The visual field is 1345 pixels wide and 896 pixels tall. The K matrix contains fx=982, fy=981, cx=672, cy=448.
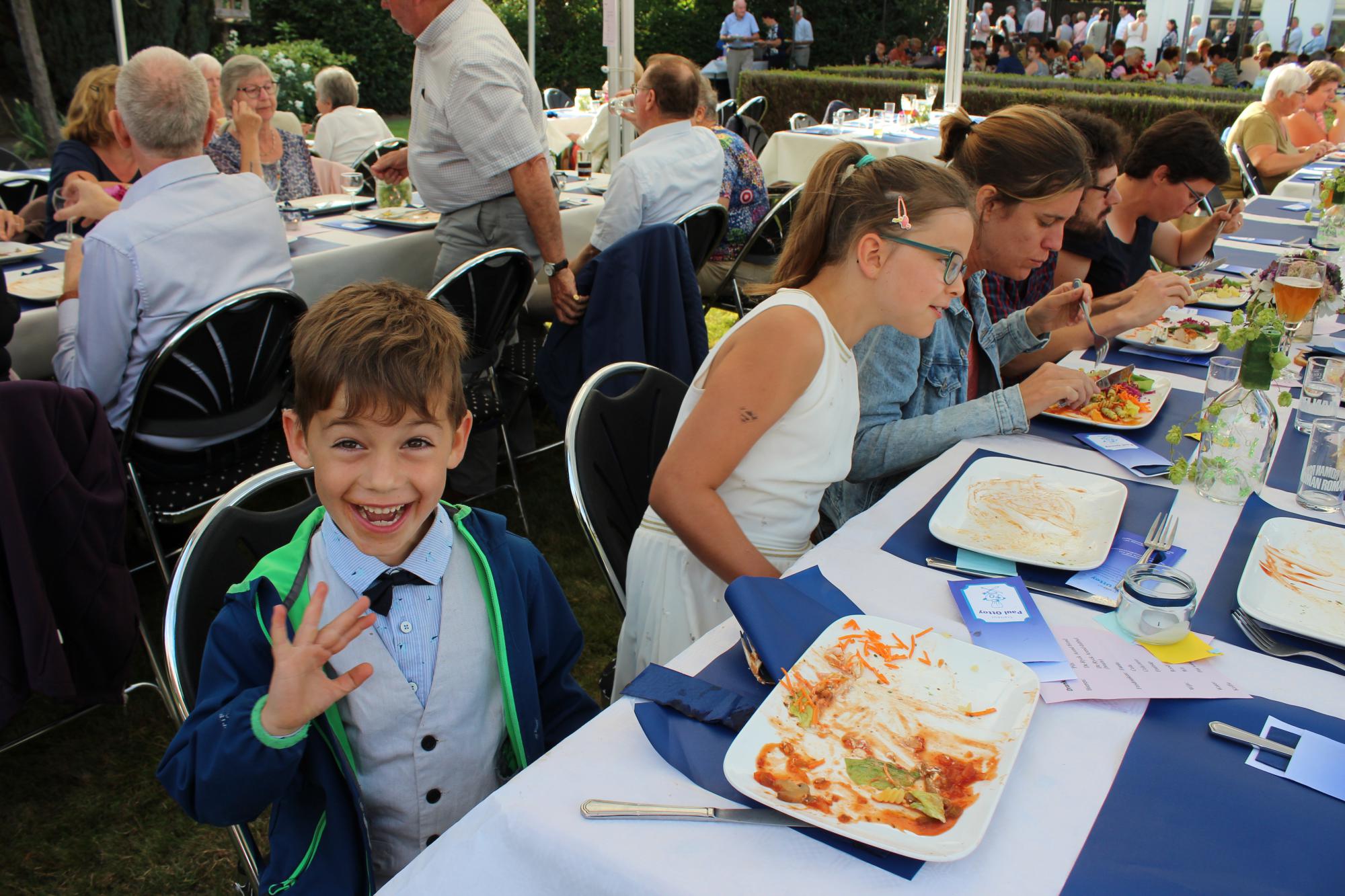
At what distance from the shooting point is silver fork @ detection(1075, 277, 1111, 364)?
246 centimetres

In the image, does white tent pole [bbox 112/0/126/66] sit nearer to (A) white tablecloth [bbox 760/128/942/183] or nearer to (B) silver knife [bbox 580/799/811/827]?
(A) white tablecloth [bbox 760/128/942/183]

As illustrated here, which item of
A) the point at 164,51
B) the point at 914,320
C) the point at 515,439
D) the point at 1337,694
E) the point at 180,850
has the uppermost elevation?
the point at 164,51

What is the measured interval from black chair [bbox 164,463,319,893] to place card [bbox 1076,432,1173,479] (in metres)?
1.45

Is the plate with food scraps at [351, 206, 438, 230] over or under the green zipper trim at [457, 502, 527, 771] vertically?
over

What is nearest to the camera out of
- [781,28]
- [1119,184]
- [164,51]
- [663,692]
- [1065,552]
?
[663,692]

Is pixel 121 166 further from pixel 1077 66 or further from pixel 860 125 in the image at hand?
pixel 1077 66

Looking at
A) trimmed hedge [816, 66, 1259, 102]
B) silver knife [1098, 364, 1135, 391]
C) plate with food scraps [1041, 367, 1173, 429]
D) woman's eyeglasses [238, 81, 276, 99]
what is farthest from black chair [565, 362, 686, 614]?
trimmed hedge [816, 66, 1259, 102]

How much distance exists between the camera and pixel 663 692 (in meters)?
1.08

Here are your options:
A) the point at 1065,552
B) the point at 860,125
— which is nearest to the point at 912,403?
the point at 1065,552

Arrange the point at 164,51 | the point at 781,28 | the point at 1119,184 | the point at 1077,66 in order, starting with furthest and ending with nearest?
1. the point at 781,28
2. the point at 1077,66
3. the point at 1119,184
4. the point at 164,51

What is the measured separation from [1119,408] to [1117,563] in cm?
68

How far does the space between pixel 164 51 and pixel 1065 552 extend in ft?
8.59

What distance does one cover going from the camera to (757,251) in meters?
4.82

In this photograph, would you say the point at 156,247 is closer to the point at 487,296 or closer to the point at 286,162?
the point at 487,296
